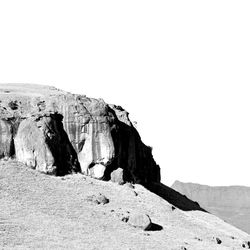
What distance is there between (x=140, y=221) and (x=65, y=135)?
62.3ft

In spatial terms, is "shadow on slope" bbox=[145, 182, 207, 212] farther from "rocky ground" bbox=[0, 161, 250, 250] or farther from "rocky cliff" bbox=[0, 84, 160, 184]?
"rocky ground" bbox=[0, 161, 250, 250]

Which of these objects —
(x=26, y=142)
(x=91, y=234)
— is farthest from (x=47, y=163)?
(x=91, y=234)

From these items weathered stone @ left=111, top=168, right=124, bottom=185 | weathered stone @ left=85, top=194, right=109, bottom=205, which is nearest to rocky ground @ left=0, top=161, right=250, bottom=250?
weathered stone @ left=85, top=194, right=109, bottom=205

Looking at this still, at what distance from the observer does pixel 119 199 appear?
3068 inches

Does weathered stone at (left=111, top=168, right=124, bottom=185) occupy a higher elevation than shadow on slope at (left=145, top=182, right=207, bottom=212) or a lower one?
higher

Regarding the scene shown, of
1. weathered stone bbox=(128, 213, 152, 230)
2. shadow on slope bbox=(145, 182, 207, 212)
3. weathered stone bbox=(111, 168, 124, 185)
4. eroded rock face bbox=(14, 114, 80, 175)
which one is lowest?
shadow on slope bbox=(145, 182, 207, 212)

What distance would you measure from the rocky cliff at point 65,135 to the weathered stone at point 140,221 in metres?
11.9

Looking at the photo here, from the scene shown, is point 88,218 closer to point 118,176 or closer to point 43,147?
point 43,147

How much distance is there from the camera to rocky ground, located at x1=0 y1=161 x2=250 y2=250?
63.1m

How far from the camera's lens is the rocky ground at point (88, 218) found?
63125 millimetres

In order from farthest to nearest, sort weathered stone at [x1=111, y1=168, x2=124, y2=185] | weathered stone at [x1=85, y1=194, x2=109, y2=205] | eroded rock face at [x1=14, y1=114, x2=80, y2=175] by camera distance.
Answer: weathered stone at [x1=111, y1=168, x2=124, y2=185]
eroded rock face at [x1=14, y1=114, x2=80, y2=175]
weathered stone at [x1=85, y1=194, x2=109, y2=205]

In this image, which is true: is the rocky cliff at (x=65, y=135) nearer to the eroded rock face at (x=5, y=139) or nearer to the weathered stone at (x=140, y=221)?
the eroded rock face at (x=5, y=139)

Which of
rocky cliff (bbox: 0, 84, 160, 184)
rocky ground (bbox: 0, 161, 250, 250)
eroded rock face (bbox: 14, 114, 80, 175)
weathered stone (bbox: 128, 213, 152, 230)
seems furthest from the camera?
rocky cliff (bbox: 0, 84, 160, 184)

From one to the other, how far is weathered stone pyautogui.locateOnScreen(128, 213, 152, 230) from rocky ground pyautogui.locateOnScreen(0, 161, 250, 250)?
3.6 inches
